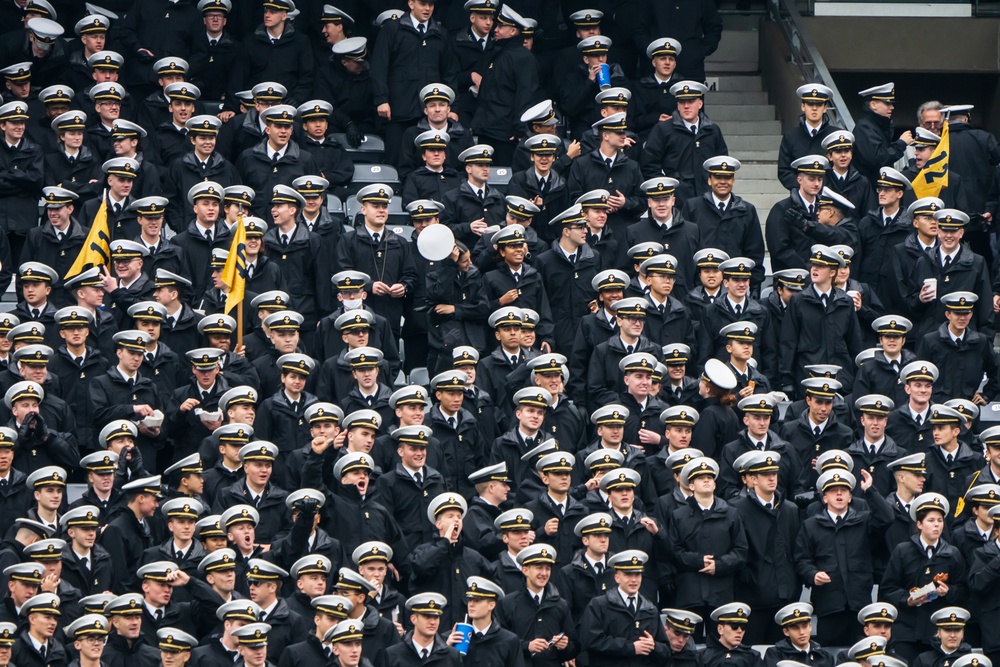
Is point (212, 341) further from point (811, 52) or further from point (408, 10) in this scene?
A: point (811, 52)

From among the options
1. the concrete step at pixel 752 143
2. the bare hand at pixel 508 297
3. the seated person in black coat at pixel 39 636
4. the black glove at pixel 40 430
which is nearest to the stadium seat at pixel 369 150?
the bare hand at pixel 508 297

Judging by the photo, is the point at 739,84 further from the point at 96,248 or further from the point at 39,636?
the point at 39,636

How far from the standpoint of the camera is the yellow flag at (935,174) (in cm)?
2308

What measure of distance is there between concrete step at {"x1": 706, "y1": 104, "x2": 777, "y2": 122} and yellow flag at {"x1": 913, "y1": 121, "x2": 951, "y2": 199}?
11.5 feet

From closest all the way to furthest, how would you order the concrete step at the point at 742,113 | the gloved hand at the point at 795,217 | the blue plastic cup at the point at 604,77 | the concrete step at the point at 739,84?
1. the gloved hand at the point at 795,217
2. the blue plastic cup at the point at 604,77
3. the concrete step at the point at 742,113
4. the concrete step at the point at 739,84

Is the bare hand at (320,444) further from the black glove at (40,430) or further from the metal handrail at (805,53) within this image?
the metal handrail at (805,53)

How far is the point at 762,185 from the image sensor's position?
25406 mm

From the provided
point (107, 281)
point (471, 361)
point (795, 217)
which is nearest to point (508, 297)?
point (471, 361)

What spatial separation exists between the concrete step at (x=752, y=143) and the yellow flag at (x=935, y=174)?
3005mm

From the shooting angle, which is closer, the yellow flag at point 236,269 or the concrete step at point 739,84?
the yellow flag at point 236,269

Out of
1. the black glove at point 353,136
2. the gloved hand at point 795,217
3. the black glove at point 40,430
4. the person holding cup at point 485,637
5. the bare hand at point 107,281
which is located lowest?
the person holding cup at point 485,637

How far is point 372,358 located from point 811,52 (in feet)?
26.1

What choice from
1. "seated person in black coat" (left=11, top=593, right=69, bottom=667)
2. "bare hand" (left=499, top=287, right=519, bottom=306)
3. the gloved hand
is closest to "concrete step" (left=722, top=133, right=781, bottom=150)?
the gloved hand

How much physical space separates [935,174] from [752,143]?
129 inches
